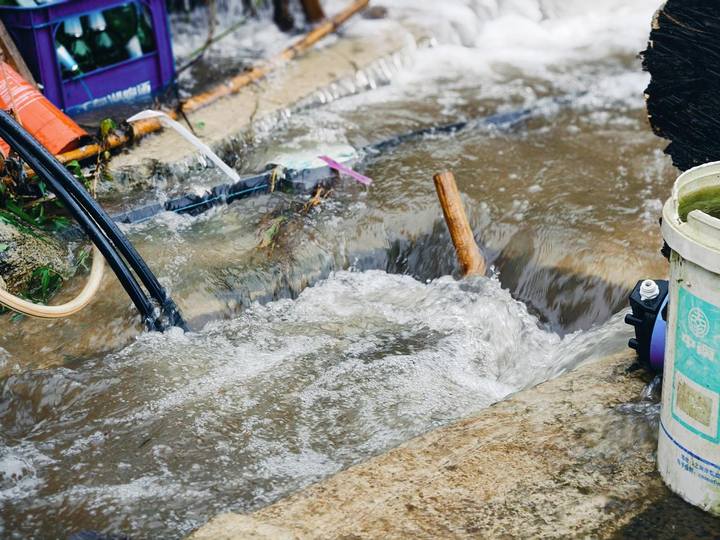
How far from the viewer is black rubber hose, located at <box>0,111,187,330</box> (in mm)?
3209

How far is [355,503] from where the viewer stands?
2.45m

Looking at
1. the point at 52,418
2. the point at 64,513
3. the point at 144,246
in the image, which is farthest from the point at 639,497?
the point at 144,246

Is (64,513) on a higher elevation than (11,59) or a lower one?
lower

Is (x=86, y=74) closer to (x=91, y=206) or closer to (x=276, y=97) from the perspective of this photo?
(x=276, y=97)

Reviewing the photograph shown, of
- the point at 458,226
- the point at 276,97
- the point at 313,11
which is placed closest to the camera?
the point at 458,226

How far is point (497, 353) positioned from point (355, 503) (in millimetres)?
1641

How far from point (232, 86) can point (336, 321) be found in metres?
2.66

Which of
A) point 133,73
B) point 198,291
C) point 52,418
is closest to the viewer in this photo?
point 52,418

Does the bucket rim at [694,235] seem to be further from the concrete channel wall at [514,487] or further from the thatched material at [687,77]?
the thatched material at [687,77]

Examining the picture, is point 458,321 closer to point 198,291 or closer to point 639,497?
point 198,291

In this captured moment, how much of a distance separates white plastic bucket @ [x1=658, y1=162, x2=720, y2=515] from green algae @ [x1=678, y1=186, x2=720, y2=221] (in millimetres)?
18

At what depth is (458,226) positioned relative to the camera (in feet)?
14.0

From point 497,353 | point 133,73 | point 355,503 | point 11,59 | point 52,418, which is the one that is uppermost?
point 11,59

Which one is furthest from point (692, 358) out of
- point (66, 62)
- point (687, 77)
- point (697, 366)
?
point (66, 62)
